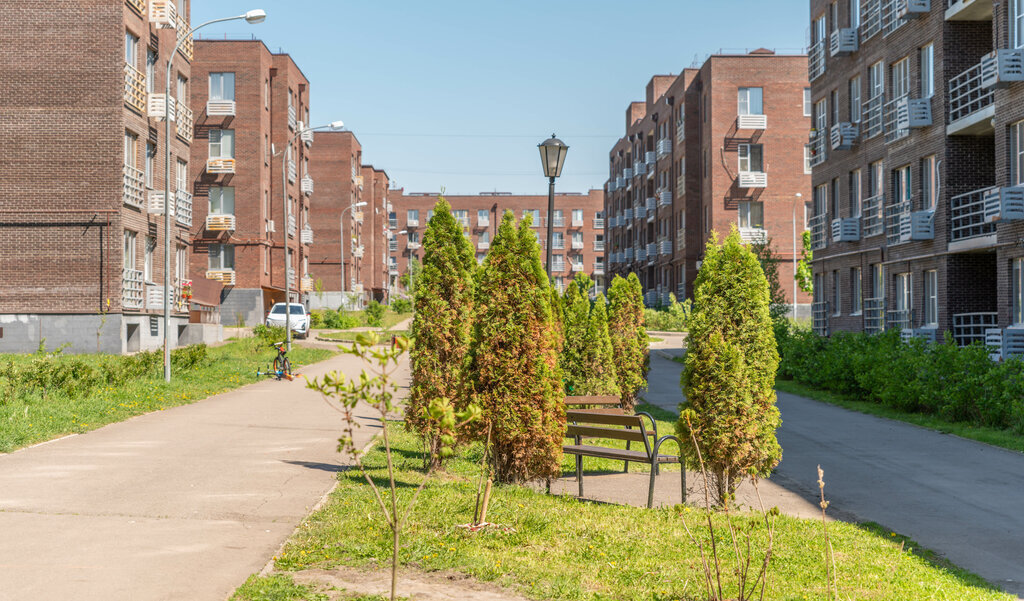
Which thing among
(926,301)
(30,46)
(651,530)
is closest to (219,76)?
(30,46)

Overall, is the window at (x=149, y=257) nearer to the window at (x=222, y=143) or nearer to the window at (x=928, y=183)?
the window at (x=222, y=143)

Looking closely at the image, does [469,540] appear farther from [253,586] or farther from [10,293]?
[10,293]

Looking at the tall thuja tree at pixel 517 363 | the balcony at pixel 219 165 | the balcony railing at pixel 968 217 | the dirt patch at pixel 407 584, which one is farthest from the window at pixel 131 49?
the dirt patch at pixel 407 584

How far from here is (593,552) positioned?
6.41m

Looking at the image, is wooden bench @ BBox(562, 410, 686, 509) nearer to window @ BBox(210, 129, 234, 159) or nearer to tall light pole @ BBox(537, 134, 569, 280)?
tall light pole @ BBox(537, 134, 569, 280)

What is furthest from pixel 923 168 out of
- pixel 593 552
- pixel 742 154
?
pixel 742 154

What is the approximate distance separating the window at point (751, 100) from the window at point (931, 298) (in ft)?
94.2

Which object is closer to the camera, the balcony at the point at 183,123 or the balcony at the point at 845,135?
the balcony at the point at 845,135

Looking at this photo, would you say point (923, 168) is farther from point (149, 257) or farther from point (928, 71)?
point (149, 257)

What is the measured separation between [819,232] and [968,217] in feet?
32.6

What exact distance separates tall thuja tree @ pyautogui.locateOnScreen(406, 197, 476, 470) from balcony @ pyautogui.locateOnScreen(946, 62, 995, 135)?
55.4 feet

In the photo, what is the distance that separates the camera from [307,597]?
5.16 metres

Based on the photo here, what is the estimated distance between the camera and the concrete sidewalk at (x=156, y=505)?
555 cm

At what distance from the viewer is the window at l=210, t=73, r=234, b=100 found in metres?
50.7
